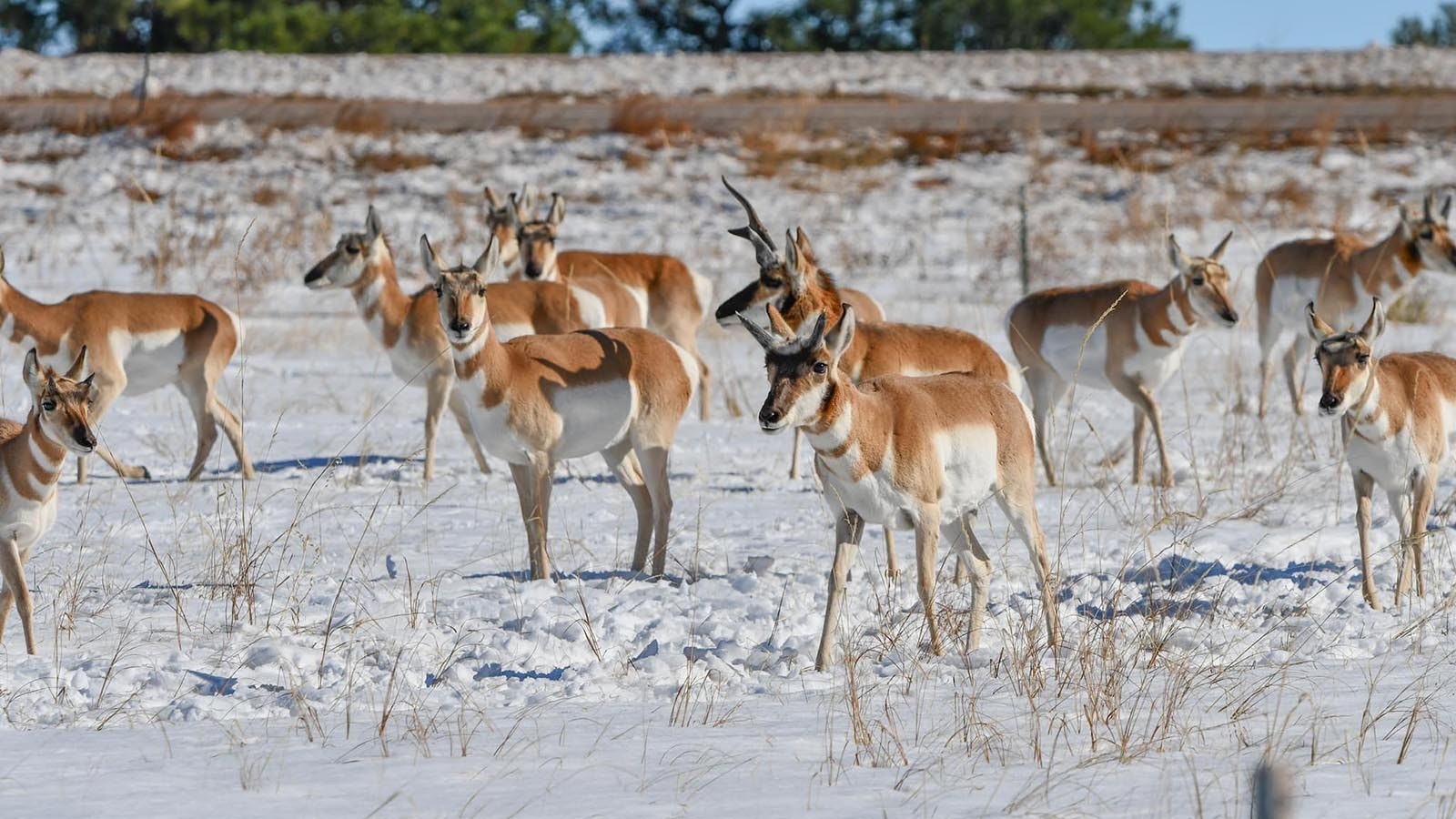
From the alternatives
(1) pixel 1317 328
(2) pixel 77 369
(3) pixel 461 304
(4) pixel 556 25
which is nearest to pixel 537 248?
(3) pixel 461 304

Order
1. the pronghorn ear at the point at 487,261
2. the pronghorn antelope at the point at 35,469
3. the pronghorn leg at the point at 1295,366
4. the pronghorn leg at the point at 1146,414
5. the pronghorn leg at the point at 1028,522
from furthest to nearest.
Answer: the pronghorn leg at the point at 1295,366 < the pronghorn leg at the point at 1146,414 < the pronghorn ear at the point at 487,261 < the pronghorn leg at the point at 1028,522 < the pronghorn antelope at the point at 35,469

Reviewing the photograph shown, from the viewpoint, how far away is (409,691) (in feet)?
18.0

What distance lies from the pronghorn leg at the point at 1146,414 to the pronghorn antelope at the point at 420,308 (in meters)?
3.25

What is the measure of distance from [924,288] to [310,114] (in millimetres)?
12113

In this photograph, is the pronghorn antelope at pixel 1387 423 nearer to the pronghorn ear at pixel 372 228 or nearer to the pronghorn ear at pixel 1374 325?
the pronghorn ear at pixel 1374 325

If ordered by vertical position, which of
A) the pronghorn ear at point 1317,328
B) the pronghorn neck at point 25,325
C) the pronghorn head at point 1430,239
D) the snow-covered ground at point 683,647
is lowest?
the snow-covered ground at point 683,647

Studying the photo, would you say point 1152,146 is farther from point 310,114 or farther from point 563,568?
point 563,568

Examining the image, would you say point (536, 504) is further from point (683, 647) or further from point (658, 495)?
point (683, 647)

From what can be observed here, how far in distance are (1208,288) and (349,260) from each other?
16.8ft

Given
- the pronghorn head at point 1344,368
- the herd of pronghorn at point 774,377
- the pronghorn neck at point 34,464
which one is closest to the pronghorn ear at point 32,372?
the herd of pronghorn at point 774,377

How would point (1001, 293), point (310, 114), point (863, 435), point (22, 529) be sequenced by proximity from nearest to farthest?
point (863, 435) < point (22, 529) < point (1001, 293) < point (310, 114)

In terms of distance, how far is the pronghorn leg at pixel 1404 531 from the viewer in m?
6.80

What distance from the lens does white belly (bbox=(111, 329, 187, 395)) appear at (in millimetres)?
9758

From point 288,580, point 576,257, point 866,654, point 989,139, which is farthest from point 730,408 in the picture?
point 989,139
